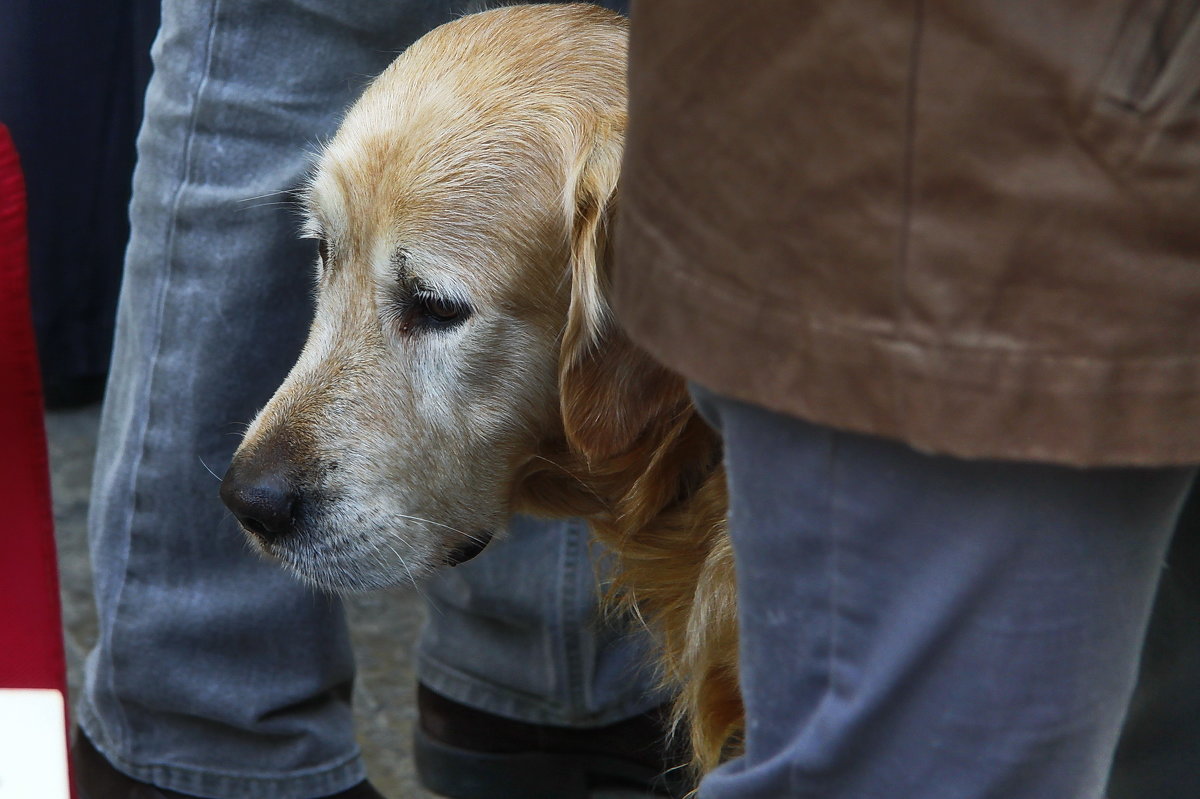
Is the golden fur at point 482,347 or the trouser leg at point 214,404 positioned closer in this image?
the golden fur at point 482,347

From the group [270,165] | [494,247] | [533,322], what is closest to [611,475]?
[533,322]

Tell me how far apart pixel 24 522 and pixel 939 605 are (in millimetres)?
1020

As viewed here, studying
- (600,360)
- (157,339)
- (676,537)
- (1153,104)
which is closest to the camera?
(1153,104)

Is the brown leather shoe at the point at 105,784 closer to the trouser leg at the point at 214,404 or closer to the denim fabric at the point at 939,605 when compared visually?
the trouser leg at the point at 214,404

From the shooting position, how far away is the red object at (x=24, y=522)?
129 centimetres

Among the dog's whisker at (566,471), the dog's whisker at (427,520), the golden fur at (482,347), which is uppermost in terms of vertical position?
the golden fur at (482,347)

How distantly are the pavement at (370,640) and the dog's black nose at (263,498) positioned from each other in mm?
870

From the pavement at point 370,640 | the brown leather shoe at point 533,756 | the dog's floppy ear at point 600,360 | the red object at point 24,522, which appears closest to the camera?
the red object at point 24,522

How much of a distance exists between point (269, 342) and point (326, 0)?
1.68ft

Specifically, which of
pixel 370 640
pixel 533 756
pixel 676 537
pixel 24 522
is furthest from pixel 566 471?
pixel 370 640

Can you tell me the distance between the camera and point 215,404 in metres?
1.79

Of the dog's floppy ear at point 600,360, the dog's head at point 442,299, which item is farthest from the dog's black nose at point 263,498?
the dog's floppy ear at point 600,360

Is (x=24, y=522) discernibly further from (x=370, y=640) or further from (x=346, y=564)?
(x=370, y=640)

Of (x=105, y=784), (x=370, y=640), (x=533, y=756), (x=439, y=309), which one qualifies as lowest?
(x=370, y=640)
